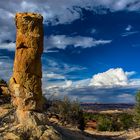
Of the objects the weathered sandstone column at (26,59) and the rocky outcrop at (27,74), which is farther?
the weathered sandstone column at (26,59)

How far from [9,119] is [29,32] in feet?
23.0

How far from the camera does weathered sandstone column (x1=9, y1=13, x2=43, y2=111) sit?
27.6 metres

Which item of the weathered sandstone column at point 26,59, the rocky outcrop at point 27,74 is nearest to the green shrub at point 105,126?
the rocky outcrop at point 27,74

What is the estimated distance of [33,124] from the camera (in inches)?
1071

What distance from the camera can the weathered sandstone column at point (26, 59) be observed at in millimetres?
27625

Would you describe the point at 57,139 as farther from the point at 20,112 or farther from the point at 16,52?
the point at 16,52

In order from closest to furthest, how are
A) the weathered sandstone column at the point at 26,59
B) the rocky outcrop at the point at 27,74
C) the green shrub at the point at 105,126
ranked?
the rocky outcrop at the point at 27,74 < the weathered sandstone column at the point at 26,59 < the green shrub at the point at 105,126

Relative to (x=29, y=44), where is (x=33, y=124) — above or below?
below

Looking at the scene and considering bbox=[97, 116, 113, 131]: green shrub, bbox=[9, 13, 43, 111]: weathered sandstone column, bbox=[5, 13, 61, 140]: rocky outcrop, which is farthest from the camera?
bbox=[97, 116, 113, 131]: green shrub

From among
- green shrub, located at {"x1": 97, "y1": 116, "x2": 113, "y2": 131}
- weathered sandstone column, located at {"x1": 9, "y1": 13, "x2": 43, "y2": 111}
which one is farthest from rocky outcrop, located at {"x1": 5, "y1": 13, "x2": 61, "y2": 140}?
green shrub, located at {"x1": 97, "y1": 116, "x2": 113, "y2": 131}

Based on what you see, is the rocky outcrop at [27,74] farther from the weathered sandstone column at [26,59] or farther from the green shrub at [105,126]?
the green shrub at [105,126]

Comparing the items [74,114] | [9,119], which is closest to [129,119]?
[74,114]

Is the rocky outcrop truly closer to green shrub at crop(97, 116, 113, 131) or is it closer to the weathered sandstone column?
the weathered sandstone column

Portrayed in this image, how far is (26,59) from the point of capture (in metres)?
27.8
